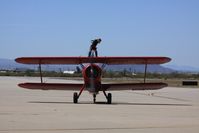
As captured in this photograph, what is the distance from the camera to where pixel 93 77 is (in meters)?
22.2

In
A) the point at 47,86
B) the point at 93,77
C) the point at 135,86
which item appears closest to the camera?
the point at 93,77

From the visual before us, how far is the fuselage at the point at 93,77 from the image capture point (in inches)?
874

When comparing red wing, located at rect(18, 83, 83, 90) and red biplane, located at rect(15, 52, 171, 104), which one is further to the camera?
red wing, located at rect(18, 83, 83, 90)

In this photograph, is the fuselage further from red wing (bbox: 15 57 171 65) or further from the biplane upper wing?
the biplane upper wing

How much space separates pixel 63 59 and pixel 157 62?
14.7 ft

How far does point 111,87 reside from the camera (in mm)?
22797

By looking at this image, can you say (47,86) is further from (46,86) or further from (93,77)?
(93,77)

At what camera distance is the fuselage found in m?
22.2

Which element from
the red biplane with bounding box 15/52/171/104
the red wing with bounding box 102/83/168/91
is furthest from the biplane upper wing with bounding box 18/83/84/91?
the red wing with bounding box 102/83/168/91

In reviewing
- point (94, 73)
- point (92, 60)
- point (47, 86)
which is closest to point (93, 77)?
point (94, 73)

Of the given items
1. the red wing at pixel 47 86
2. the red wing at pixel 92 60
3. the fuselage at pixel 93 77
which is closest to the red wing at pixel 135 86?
the fuselage at pixel 93 77

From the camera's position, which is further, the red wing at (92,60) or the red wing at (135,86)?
the red wing at (92,60)

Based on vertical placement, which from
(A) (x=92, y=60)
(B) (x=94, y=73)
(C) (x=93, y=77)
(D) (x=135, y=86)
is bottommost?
(D) (x=135, y=86)

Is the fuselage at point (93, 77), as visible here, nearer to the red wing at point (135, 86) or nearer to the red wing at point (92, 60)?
the red wing at point (92, 60)
